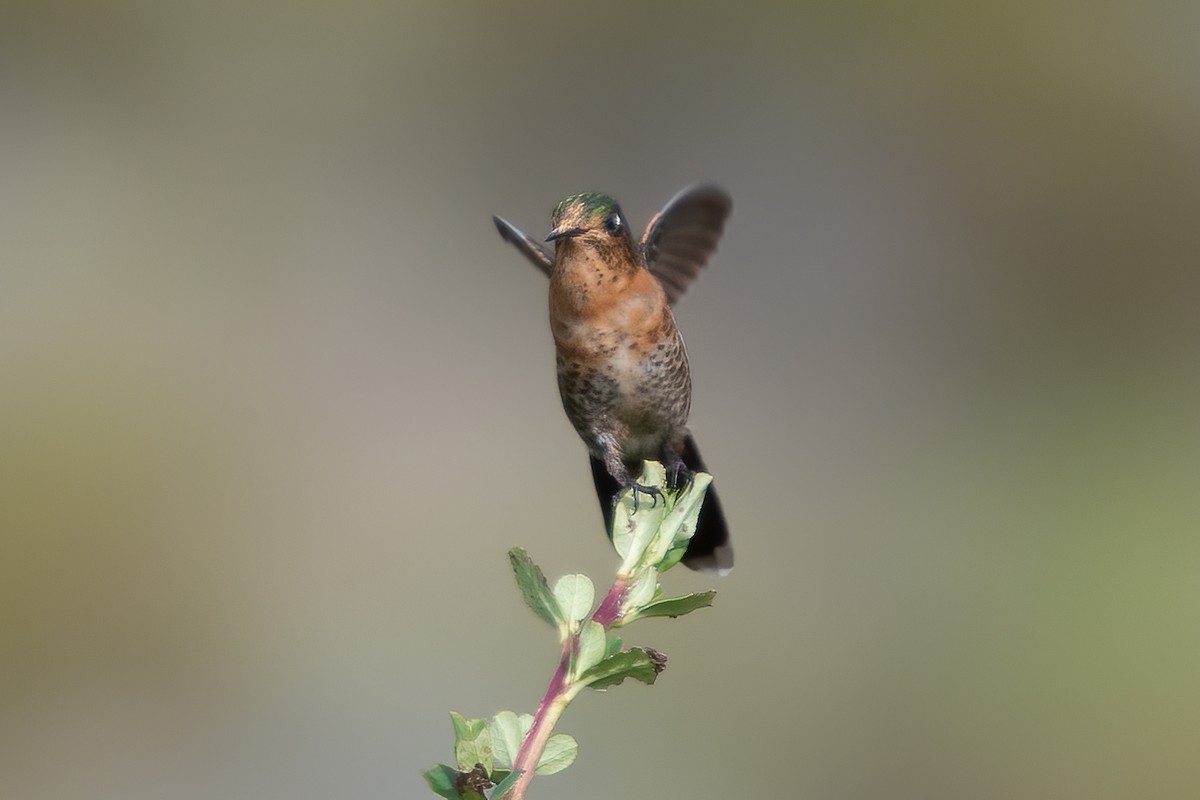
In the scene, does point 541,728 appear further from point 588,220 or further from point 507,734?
point 588,220

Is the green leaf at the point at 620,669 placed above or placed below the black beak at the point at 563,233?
A: below

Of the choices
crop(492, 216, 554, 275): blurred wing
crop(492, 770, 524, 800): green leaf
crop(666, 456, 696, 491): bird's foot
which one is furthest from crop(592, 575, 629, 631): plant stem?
crop(492, 216, 554, 275): blurred wing

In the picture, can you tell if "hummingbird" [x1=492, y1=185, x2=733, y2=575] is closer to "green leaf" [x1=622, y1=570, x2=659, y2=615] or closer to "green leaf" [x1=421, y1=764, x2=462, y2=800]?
"green leaf" [x1=622, y1=570, x2=659, y2=615]

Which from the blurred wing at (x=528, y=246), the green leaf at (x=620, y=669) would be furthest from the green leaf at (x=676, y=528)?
the blurred wing at (x=528, y=246)

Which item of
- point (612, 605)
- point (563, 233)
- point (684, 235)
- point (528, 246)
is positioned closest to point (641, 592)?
point (612, 605)

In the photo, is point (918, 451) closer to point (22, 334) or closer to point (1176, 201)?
point (1176, 201)

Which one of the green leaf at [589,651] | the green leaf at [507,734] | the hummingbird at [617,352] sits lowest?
the green leaf at [507,734]

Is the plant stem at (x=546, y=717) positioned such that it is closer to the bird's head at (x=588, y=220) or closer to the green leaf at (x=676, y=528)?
the green leaf at (x=676, y=528)

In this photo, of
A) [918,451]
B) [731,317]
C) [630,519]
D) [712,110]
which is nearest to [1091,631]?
[918,451]
